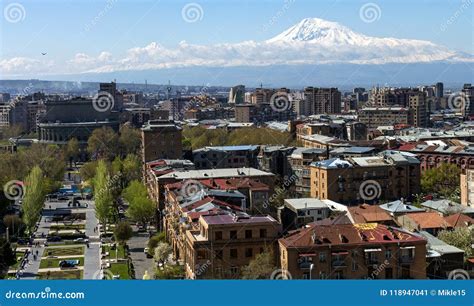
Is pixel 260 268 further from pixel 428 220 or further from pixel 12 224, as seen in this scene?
pixel 12 224

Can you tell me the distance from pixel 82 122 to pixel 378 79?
25.6 metres

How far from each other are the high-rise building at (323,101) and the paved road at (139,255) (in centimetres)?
3808

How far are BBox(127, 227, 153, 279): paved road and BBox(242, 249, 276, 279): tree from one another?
11.0 feet

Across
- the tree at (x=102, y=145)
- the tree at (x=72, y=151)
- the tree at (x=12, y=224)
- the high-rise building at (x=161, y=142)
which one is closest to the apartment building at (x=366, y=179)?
the high-rise building at (x=161, y=142)

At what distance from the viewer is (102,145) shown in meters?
35.0

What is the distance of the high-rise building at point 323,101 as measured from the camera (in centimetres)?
5489

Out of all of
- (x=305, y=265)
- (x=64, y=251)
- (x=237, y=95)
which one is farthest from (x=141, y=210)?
(x=237, y=95)

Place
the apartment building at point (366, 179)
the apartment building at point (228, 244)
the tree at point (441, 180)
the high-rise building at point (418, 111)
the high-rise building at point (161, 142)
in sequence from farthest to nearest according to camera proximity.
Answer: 1. the high-rise building at point (418, 111)
2. the high-rise building at point (161, 142)
3. the tree at point (441, 180)
4. the apartment building at point (366, 179)
5. the apartment building at point (228, 244)

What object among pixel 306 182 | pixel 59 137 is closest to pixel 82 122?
pixel 59 137

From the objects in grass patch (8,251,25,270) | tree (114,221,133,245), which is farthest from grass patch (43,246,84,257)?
A: tree (114,221,133,245)

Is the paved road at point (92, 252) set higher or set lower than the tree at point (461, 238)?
lower

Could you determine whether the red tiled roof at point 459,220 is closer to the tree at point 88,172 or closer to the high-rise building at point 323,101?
the tree at point 88,172

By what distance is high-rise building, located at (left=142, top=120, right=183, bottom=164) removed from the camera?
25.1 metres

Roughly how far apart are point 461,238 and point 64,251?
8.44 metres
